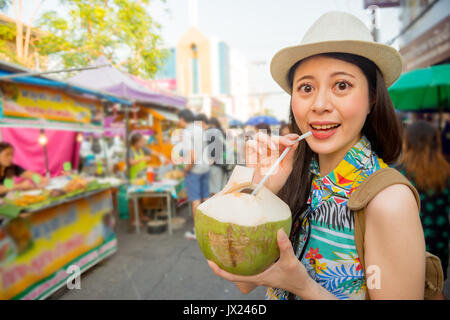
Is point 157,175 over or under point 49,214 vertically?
over

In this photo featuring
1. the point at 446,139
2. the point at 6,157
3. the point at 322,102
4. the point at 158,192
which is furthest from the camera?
the point at 446,139

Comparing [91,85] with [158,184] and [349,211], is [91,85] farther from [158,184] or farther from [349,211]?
[349,211]

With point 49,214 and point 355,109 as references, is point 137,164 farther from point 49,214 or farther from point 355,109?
point 355,109

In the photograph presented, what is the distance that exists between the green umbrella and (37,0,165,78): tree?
3104 millimetres

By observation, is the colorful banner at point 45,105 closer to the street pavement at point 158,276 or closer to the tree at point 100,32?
the tree at point 100,32

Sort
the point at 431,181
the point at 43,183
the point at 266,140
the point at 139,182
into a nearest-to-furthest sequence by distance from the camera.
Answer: the point at 266,140, the point at 431,181, the point at 43,183, the point at 139,182

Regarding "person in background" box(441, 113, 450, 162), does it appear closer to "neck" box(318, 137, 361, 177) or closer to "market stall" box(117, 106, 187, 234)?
"market stall" box(117, 106, 187, 234)

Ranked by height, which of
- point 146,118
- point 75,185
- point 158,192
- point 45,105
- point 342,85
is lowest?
point 158,192

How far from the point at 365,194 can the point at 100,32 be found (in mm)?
1320

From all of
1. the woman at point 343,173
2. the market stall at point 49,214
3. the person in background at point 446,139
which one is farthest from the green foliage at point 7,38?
the person in background at point 446,139

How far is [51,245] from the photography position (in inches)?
107

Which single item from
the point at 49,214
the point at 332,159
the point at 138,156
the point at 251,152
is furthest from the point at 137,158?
the point at 332,159

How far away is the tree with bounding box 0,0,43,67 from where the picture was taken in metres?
1.20

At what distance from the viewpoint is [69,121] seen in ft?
10.2
